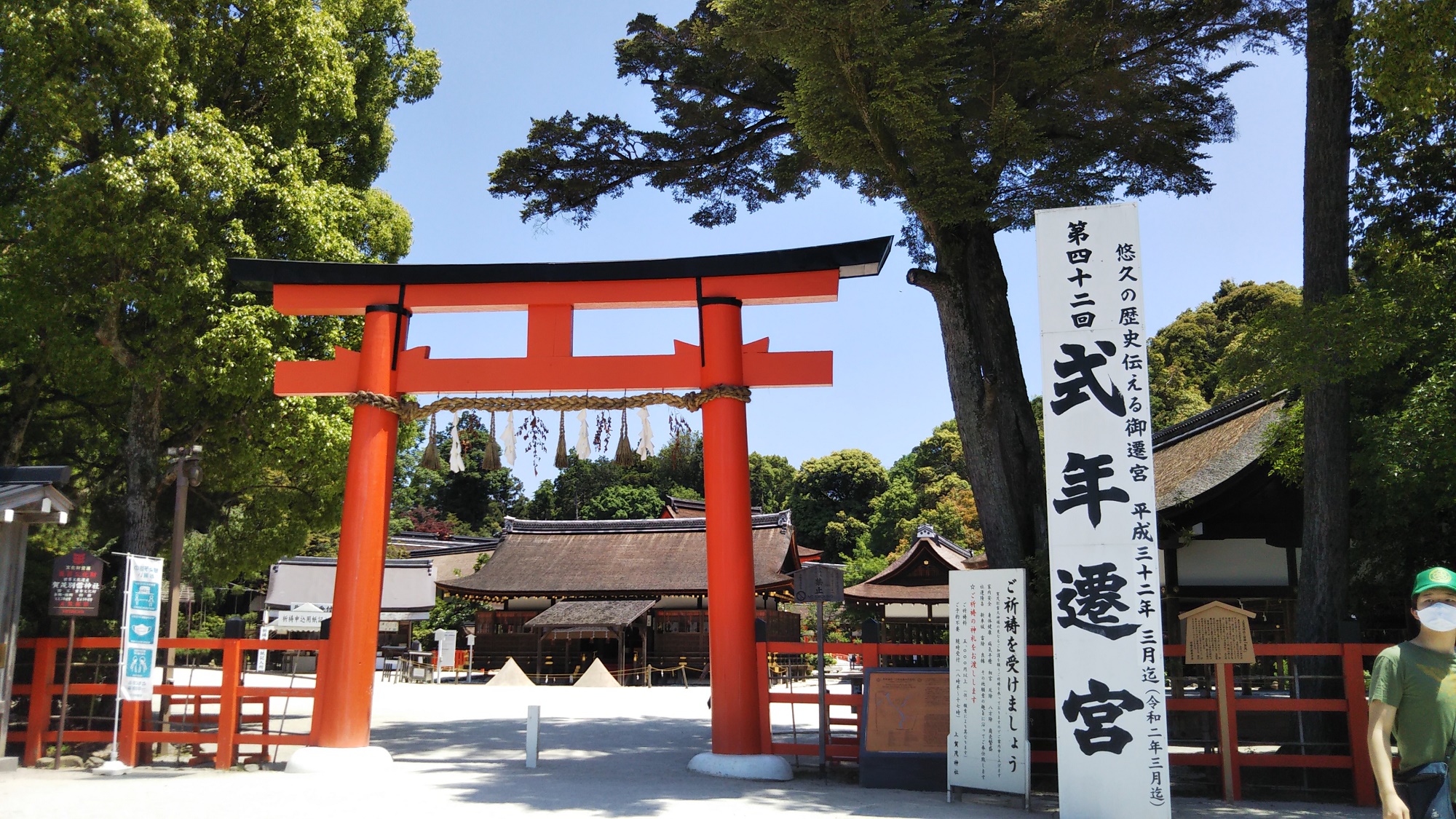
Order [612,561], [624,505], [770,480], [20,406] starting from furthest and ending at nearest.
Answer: [770,480] < [624,505] < [612,561] < [20,406]

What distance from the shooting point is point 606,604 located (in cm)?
2248

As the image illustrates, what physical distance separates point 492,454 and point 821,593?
3.13 meters

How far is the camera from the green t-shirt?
3271mm

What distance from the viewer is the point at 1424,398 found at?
7387mm

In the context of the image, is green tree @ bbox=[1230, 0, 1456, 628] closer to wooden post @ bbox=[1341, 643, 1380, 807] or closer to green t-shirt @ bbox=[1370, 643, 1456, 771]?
wooden post @ bbox=[1341, 643, 1380, 807]

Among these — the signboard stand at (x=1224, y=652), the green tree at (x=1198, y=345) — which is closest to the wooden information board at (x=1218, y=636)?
the signboard stand at (x=1224, y=652)

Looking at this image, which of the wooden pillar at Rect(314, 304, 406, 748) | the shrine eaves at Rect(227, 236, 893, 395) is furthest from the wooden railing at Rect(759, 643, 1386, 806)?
the wooden pillar at Rect(314, 304, 406, 748)

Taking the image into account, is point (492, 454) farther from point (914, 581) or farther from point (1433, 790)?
point (914, 581)

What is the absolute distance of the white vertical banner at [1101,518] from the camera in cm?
578

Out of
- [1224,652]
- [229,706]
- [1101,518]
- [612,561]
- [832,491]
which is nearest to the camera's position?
[1101,518]

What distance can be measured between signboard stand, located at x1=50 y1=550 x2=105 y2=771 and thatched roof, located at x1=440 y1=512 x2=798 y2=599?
1468 cm

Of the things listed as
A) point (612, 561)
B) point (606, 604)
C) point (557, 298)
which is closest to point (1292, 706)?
point (557, 298)

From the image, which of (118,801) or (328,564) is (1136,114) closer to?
(118,801)

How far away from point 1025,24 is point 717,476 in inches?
175
